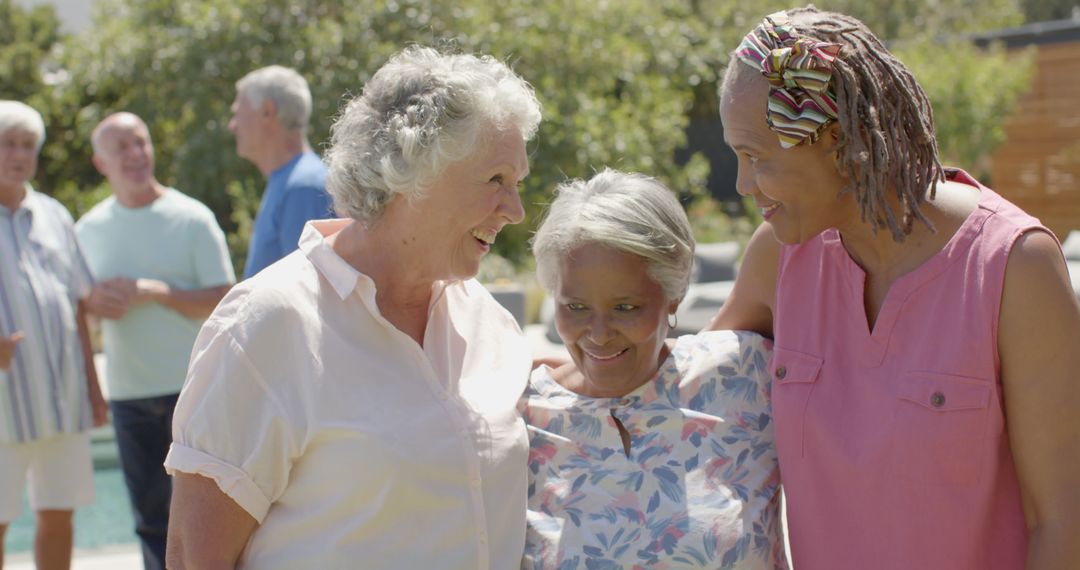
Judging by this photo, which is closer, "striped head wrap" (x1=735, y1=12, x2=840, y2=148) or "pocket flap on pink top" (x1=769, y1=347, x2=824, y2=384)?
"striped head wrap" (x1=735, y1=12, x2=840, y2=148)

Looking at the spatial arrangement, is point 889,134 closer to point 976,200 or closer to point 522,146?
point 976,200

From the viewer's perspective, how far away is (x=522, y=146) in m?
2.23

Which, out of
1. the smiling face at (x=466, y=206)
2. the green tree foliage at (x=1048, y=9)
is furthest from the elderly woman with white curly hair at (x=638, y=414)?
the green tree foliage at (x=1048, y=9)

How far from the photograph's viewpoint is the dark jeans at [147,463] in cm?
459

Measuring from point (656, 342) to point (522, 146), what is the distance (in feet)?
1.65

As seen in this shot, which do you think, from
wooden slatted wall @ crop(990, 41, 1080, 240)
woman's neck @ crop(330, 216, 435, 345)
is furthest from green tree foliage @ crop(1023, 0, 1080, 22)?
woman's neck @ crop(330, 216, 435, 345)

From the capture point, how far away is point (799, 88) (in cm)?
195

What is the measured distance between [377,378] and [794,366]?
759 millimetres

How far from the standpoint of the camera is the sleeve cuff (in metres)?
1.93

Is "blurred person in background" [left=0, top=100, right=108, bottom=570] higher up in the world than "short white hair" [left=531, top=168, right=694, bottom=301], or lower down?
lower down

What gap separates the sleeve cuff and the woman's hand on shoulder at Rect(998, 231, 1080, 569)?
124 centimetres

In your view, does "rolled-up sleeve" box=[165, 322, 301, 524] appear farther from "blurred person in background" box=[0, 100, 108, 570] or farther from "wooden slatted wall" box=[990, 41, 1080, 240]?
"wooden slatted wall" box=[990, 41, 1080, 240]

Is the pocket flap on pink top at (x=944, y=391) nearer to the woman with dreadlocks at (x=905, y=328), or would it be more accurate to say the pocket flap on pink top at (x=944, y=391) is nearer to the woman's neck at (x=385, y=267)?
the woman with dreadlocks at (x=905, y=328)

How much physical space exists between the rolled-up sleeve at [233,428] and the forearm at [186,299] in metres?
2.88
